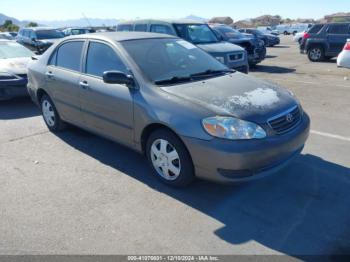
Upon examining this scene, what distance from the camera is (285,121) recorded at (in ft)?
12.5

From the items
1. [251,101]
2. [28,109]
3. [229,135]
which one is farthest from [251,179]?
[28,109]

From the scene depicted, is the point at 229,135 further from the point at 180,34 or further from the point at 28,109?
the point at 180,34

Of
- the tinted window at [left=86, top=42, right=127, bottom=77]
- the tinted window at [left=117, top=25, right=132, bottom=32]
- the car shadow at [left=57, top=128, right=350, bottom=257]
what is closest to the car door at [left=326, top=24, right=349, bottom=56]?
the tinted window at [left=117, top=25, right=132, bottom=32]

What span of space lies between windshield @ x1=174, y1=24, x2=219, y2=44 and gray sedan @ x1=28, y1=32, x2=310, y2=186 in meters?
4.94

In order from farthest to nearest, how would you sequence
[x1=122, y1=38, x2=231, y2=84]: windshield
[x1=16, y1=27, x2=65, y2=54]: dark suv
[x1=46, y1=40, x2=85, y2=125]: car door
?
[x1=16, y1=27, x2=65, y2=54]: dark suv, [x1=46, y1=40, x2=85, y2=125]: car door, [x1=122, y1=38, x2=231, y2=84]: windshield

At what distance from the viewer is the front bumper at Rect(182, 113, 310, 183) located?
342 centimetres

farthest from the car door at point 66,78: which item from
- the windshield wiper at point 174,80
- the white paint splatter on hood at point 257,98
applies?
the white paint splatter on hood at point 257,98

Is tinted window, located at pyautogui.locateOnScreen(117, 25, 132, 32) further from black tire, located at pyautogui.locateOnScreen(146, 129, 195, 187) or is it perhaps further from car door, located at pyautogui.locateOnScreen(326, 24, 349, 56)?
car door, located at pyautogui.locateOnScreen(326, 24, 349, 56)

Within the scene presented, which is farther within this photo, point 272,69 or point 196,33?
point 272,69

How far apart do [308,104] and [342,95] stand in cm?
137

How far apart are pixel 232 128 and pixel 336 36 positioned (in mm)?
13435

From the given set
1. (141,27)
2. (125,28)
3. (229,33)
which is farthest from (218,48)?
(229,33)

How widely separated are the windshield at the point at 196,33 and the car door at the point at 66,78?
16.1 feet

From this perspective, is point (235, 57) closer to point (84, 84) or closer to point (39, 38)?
point (84, 84)
